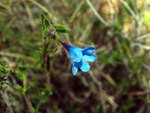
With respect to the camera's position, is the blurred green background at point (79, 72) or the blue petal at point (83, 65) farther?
the blurred green background at point (79, 72)

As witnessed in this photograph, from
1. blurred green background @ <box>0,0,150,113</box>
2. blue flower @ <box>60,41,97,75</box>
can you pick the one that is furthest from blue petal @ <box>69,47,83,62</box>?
blurred green background @ <box>0,0,150,113</box>

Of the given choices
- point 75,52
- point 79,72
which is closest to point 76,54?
point 75,52

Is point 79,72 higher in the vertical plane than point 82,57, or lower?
lower

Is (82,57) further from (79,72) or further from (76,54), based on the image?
(79,72)

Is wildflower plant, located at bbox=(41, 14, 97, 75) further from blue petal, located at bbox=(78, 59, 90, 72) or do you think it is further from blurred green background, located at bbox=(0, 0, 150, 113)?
blurred green background, located at bbox=(0, 0, 150, 113)

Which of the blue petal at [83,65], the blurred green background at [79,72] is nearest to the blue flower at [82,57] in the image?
the blue petal at [83,65]

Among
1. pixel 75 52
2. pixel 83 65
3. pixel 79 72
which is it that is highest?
pixel 75 52

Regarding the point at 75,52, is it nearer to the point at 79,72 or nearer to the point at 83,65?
the point at 83,65

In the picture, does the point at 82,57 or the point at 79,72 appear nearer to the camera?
the point at 82,57

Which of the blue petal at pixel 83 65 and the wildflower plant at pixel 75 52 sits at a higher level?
the wildflower plant at pixel 75 52

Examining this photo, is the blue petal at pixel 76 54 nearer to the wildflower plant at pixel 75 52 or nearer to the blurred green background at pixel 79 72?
the wildflower plant at pixel 75 52

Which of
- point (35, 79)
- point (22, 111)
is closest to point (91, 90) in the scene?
point (35, 79)
